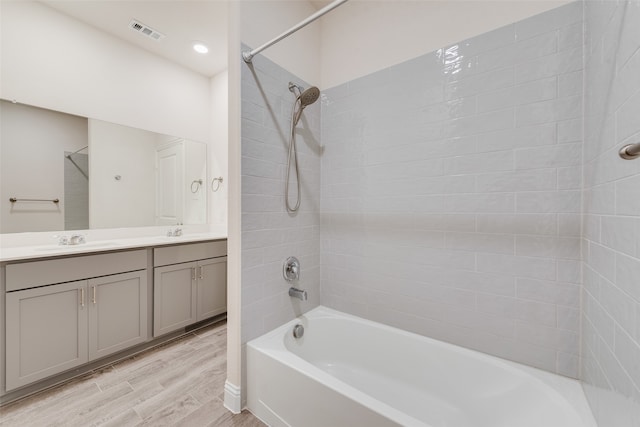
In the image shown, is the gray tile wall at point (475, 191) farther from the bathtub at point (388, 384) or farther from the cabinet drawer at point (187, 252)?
the cabinet drawer at point (187, 252)

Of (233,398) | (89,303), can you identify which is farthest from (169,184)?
(233,398)

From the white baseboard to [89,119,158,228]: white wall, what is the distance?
71.4 inches

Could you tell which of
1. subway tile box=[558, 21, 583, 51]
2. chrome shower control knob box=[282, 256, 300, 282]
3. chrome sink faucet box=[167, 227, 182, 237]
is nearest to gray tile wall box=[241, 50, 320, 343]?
chrome shower control knob box=[282, 256, 300, 282]

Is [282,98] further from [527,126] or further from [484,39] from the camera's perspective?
[527,126]

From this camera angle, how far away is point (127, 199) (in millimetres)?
2344

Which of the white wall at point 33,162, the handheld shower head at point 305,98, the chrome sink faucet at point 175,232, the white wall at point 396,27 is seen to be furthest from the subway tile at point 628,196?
the white wall at point 33,162

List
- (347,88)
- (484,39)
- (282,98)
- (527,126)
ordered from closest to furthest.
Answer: (527,126) → (484,39) → (282,98) → (347,88)

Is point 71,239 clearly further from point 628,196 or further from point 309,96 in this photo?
point 628,196

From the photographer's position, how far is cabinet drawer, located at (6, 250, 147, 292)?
144 centimetres

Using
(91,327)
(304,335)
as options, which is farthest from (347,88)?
(91,327)

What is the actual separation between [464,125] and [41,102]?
3.00 m

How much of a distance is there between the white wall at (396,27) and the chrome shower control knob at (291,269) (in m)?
1.34

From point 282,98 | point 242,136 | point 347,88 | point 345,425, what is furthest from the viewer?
point 347,88

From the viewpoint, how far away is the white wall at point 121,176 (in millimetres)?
2152
